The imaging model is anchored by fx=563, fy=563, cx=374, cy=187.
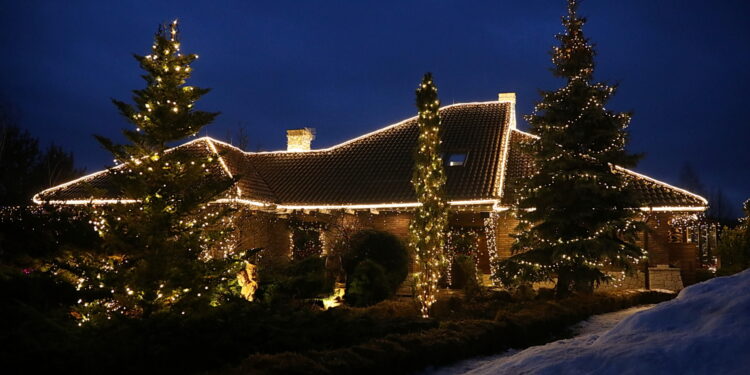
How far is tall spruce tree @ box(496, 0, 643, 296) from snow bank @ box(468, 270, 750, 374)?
8.89m

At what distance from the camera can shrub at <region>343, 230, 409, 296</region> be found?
1543 centimetres

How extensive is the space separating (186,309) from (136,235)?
1440 mm

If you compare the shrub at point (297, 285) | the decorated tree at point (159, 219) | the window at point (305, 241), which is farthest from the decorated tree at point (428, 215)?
the window at point (305, 241)

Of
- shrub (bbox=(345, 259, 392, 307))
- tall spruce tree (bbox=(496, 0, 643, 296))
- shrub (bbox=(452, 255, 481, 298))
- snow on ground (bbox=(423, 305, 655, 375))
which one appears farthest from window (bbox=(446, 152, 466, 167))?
snow on ground (bbox=(423, 305, 655, 375))

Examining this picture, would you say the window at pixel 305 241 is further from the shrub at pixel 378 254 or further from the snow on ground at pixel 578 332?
the snow on ground at pixel 578 332

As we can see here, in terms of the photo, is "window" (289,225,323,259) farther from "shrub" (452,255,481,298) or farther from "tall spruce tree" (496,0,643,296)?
"tall spruce tree" (496,0,643,296)

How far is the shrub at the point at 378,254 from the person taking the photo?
15.4 m

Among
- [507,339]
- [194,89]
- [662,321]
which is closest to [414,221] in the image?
[507,339]

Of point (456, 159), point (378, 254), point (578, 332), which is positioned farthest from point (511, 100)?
point (578, 332)

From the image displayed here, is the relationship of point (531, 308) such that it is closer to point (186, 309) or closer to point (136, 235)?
point (186, 309)

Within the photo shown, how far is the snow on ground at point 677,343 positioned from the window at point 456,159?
16291 mm

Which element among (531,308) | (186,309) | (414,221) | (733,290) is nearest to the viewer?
(733,290)

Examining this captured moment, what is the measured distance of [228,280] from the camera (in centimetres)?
930

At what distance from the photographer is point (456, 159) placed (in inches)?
873
